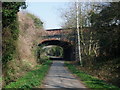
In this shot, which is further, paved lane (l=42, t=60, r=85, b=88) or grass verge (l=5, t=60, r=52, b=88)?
paved lane (l=42, t=60, r=85, b=88)

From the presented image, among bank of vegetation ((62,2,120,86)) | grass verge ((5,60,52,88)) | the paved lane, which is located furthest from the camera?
bank of vegetation ((62,2,120,86))

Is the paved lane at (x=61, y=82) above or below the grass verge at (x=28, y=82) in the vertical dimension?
below

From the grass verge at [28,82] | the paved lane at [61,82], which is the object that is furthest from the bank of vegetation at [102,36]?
the grass verge at [28,82]

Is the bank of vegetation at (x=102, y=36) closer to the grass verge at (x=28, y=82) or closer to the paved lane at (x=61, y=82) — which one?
the paved lane at (x=61, y=82)

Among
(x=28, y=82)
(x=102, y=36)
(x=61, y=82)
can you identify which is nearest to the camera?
(x=28, y=82)

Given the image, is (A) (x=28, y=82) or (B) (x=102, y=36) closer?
(A) (x=28, y=82)

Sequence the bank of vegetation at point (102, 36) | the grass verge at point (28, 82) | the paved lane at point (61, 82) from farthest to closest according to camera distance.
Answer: the bank of vegetation at point (102, 36), the paved lane at point (61, 82), the grass verge at point (28, 82)

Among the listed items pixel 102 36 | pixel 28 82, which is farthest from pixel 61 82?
pixel 102 36

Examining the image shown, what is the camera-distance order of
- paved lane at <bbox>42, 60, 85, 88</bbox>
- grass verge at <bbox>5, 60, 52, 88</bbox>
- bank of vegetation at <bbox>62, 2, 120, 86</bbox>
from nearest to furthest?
grass verge at <bbox>5, 60, 52, 88</bbox> < paved lane at <bbox>42, 60, 85, 88</bbox> < bank of vegetation at <bbox>62, 2, 120, 86</bbox>

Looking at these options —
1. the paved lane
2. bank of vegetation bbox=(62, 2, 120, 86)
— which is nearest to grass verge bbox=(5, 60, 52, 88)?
the paved lane

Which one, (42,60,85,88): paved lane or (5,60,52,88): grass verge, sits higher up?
(5,60,52,88): grass verge

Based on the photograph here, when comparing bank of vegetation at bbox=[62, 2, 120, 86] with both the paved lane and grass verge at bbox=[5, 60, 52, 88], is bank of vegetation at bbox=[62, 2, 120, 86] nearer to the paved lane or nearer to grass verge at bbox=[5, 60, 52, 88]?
the paved lane

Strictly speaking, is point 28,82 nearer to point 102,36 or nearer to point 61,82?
point 61,82

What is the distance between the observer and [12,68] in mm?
16438
